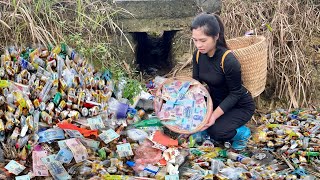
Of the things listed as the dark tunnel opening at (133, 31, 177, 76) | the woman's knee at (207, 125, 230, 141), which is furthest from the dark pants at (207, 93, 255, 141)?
the dark tunnel opening at (133, 31, 177, 76)

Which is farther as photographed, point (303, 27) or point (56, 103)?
point (303, 27)

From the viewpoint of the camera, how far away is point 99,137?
2.86 meters

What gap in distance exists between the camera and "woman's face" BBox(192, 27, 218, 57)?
2740 mm

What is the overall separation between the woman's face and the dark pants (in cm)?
54

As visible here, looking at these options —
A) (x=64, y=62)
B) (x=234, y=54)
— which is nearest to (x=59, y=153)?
(x=64, y=62)

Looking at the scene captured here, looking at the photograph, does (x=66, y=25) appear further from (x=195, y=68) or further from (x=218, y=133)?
(x=218, y=133)

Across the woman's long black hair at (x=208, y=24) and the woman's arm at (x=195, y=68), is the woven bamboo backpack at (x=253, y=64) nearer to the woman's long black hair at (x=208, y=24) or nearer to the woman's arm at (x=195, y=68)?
the woman's arm at (x=195, y=68)

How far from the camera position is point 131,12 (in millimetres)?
4012

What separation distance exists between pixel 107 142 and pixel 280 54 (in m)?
2.14

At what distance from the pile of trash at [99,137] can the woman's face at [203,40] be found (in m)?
0.46

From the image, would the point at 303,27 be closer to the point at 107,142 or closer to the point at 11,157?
the point at 107,142

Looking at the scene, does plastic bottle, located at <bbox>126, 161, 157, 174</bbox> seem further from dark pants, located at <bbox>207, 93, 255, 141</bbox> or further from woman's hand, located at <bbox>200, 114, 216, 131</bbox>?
dark pants, located at <bbox>207, 93, 255, 141</bbox>

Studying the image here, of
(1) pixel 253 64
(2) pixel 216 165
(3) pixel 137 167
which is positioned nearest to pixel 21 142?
(3) pixel 137 167

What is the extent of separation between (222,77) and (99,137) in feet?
3.36
